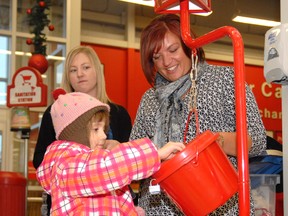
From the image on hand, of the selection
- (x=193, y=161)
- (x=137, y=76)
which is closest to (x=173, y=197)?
(x=193, y=161)

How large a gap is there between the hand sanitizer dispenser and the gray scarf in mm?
285

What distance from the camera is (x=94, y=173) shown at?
1.39 m

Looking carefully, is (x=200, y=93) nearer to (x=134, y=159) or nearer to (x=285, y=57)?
(x=285, y=57)

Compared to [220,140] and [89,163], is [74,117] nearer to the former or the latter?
[89,163]

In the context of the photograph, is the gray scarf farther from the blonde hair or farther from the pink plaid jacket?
the blonde hair

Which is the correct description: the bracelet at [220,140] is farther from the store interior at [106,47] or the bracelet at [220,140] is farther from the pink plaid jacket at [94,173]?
the store interior at [106,47]

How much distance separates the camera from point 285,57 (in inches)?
65.8

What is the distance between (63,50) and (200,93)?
16.0ft

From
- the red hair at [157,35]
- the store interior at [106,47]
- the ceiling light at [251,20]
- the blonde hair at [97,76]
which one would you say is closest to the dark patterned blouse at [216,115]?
the red hair at [157,35]

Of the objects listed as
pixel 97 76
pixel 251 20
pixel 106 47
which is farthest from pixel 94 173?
pixel 251 20

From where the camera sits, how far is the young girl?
137 centimetres

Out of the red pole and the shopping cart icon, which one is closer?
the red pole

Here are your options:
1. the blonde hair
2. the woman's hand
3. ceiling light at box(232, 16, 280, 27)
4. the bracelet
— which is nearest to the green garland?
the blonde hair

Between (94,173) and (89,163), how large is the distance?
0.04m
